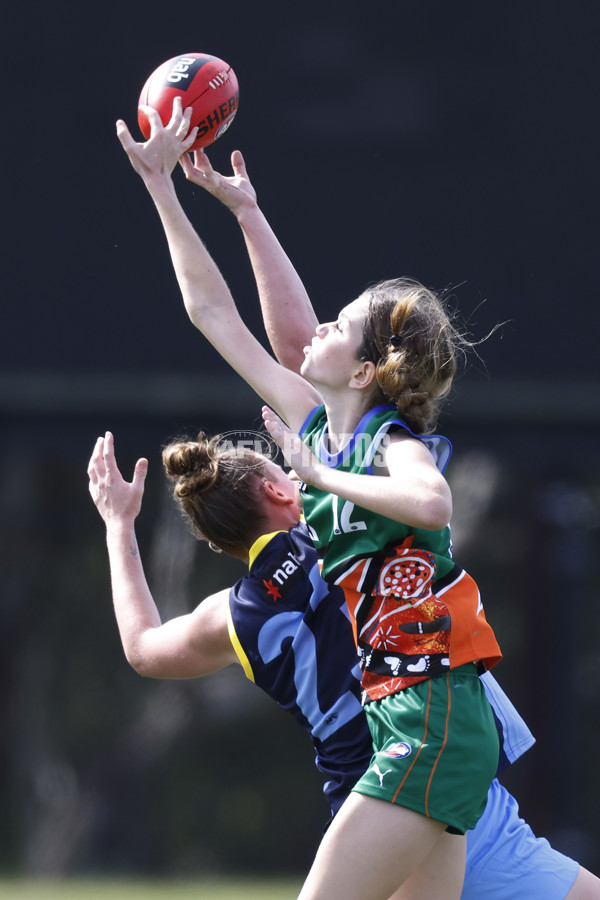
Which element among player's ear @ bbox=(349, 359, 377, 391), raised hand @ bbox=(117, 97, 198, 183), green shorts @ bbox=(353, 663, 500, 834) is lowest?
green shorts @ bbox=(353, 663, 500, 834)

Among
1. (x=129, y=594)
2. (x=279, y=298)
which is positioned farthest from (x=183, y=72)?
(x=129, y=594)

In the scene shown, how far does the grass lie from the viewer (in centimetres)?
613

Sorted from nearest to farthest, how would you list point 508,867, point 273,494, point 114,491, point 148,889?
point 508,867 < point 273,494 < point 114,491 < point 148,889

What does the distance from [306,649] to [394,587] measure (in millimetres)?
386

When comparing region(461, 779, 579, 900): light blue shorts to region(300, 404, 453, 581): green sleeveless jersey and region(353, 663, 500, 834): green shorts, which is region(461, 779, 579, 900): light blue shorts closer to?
region(353, 663, 500, 834): green shorts

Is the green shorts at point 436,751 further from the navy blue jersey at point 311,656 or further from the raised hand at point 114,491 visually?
the raised hand at point 114,491

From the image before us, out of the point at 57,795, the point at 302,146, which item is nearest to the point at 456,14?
the point at 302,146

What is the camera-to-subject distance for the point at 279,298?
3.28 metres

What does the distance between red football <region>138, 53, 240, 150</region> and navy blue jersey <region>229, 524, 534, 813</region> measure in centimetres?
120

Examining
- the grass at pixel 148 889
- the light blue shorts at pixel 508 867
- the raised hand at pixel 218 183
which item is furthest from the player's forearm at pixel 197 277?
the grass at pixel 148 889

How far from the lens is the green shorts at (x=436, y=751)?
2.50 m

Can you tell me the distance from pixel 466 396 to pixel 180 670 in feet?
11.6

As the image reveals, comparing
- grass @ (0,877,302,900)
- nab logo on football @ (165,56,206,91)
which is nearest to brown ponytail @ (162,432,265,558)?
nab logo on football @ (165,56,206,91)

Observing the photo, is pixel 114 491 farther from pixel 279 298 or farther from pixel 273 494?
pixel 279 298
